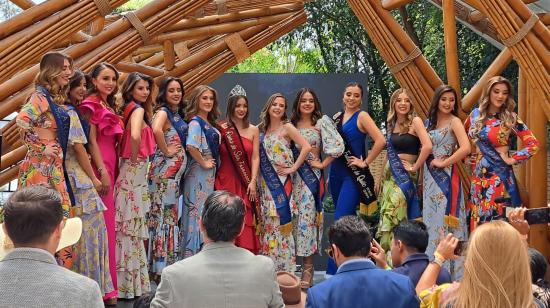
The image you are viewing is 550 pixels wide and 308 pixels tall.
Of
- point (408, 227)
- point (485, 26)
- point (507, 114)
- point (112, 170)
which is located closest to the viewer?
point (408, 227)

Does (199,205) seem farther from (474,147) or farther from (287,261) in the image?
(474,147)

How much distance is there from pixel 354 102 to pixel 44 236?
4.15 metres

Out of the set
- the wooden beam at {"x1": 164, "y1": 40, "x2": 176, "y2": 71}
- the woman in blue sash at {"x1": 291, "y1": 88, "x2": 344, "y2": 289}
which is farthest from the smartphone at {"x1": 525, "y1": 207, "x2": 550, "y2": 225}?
the wooden beam at {"x1": 164, "y1": 40, "x2": 176, "y2": 71}

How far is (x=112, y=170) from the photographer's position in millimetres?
5414

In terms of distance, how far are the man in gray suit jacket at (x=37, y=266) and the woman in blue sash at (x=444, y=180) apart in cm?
412

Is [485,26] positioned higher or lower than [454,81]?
higher

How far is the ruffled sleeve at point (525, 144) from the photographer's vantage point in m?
5.88

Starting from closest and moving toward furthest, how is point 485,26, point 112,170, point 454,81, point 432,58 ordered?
1. point 112,170
2. point 454,81
3. point 485,26
4. point 432,58

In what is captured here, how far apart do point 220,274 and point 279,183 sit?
11.1ft

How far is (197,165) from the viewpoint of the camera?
5.99 meters

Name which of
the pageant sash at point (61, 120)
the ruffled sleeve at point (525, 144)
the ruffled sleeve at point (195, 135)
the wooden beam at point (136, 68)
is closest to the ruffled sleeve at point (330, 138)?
the ruffled sleeve at point (195, 135)

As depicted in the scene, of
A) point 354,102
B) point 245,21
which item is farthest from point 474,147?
Result: point 245,21

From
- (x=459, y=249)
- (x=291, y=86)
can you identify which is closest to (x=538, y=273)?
(x=459, y=249)

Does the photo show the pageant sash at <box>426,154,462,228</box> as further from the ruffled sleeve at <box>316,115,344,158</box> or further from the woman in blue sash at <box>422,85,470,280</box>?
the ruffled sleeve at <box>316,115,344,158</box>
